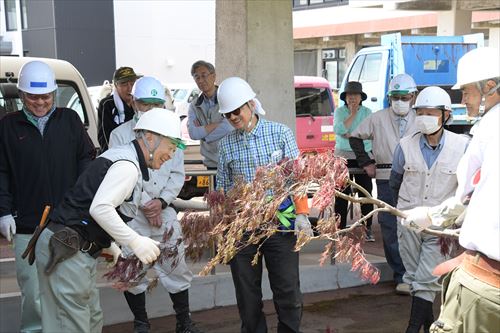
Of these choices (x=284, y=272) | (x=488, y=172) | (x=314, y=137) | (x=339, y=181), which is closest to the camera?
(x=488, y=172)

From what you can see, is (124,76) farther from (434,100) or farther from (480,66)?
(480,66)

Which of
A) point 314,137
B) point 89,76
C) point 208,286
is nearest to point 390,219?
point 208,286

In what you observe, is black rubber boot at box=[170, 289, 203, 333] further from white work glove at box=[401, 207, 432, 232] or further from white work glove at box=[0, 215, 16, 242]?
white work glove at box=[401, 207, 432, 232]

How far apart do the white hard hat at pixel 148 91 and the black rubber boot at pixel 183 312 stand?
5.04 feet

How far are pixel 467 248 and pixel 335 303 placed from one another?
361 centimetres

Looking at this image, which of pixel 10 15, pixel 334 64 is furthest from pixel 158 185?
pixel 10 15

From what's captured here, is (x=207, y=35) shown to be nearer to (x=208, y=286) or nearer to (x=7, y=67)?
(x=7, y=67)

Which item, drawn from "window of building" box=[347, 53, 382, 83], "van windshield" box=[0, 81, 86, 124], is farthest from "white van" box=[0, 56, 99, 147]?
"window of building" box=[347, 53, 382, 83]

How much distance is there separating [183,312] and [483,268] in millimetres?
2920

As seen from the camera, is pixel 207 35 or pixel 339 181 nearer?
pixel 339 181

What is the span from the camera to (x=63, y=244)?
12.7ft

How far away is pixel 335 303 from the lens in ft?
21.6

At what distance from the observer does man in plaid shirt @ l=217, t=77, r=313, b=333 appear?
4.65m

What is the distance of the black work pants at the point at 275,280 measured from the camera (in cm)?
473
